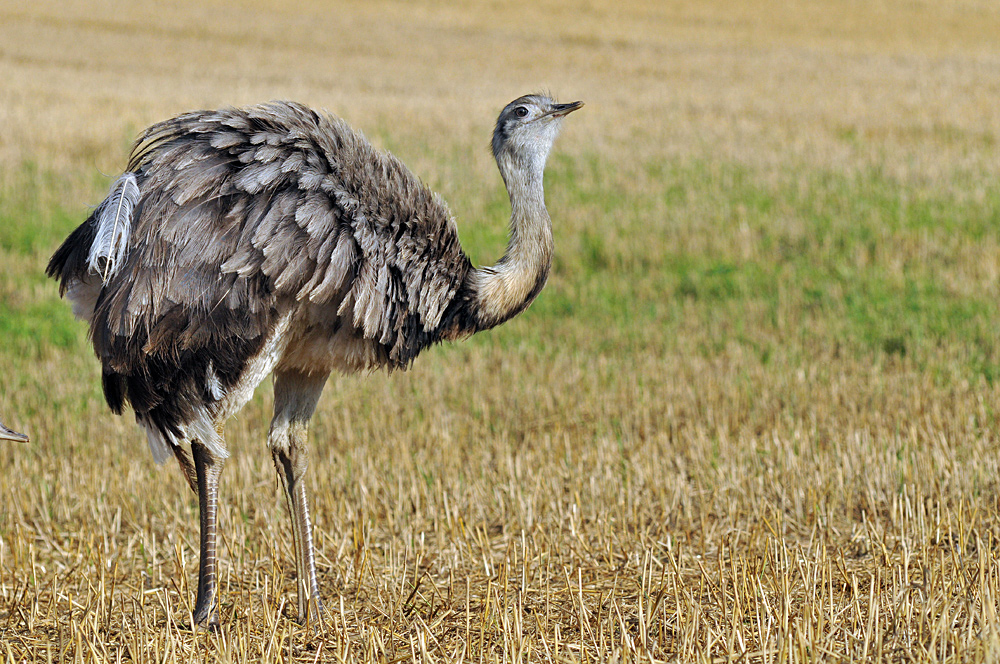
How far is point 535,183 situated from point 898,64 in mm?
27759

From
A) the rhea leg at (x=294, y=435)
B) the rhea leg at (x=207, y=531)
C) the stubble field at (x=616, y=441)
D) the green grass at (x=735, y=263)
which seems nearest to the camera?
the stubble field at (x=616, y=441)

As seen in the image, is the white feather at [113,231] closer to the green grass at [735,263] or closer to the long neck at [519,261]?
the long neck at [519,261]

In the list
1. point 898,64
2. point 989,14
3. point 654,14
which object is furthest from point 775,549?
point 989,14

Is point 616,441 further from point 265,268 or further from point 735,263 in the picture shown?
point 735,263

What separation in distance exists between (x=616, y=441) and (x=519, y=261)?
89.2 inches

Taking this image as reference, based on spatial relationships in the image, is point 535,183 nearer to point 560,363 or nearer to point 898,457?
point 898,457

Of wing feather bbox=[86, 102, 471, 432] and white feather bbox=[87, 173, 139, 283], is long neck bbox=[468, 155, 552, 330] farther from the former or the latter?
white feather bbox=[87, 173, 139, 283]

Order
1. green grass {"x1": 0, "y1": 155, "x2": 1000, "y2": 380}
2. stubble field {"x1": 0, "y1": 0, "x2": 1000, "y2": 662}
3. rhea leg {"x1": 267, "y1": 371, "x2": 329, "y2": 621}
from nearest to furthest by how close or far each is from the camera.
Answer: stubble field {"x1": 0, "y1": 0, "x2": 1000, "y2": 662} → rhea leg {"x1": 267, "y1": 371, "x2": 329, "y2": 621} → green grass {"x1": 0, "y1": 155, "x2": 1000, "y2": 380}

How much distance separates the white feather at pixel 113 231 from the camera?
4.14 meters

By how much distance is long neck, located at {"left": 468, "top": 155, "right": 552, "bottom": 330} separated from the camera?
14.7ft

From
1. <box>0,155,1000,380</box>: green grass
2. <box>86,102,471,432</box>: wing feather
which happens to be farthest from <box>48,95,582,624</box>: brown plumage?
<box>0,155,1000,380</box>: green grass

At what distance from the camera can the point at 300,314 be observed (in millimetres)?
4336

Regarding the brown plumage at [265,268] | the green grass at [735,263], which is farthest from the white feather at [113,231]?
the green grass at [735,263]

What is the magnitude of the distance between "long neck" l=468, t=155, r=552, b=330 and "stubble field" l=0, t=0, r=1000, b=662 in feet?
3.50
